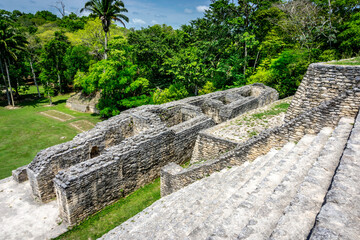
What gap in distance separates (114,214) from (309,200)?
742 centimetres

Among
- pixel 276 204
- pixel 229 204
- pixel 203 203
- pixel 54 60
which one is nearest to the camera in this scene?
pixel 276 204

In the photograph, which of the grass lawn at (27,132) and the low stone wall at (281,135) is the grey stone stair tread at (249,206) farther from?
the grass lawn at (27,132)

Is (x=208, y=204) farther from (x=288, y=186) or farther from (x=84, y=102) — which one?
(x=84, y=102)

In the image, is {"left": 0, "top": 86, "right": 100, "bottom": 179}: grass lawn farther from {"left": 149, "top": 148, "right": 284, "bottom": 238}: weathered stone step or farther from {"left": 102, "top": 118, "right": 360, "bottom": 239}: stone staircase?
{"left": 149, "top": 148, "right": 284, "bottom": 238}: weathered stone step

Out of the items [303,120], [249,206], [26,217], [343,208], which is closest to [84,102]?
[26,217]

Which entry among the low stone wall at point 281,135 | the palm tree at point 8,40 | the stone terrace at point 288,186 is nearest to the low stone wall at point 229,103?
the stone terrace at point 288,186

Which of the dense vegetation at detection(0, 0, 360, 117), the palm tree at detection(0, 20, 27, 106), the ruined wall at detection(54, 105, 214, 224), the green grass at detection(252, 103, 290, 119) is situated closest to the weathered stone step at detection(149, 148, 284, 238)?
the ruined wall at detection(54, 105, 214, 224)

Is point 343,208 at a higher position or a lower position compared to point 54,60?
lower

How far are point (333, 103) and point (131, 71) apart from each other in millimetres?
16736

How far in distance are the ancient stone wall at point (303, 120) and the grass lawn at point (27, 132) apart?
1034 centimetres

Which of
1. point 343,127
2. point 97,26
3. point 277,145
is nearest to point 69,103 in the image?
point 97,26

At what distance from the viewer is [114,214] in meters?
8.29

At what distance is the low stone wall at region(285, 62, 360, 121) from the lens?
6.28m

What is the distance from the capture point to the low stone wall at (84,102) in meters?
25.4
